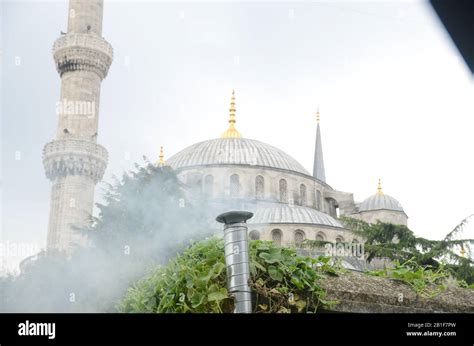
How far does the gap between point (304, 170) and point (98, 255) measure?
1428 centimetres

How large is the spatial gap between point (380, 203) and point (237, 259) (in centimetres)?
1861

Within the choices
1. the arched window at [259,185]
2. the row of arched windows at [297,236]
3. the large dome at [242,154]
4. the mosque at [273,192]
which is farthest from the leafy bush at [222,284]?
the arched window at [259,185]

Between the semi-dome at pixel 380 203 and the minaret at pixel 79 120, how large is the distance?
9962 mm

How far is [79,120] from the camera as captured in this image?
1431 cm

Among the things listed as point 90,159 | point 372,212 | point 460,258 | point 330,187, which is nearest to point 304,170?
point 330,187

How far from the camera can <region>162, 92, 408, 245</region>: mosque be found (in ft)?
59.3

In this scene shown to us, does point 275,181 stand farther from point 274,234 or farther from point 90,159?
point 90,159

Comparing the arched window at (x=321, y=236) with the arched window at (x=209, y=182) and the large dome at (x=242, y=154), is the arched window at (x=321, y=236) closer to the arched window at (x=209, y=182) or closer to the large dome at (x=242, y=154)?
the large dome at (x=242, y=154)

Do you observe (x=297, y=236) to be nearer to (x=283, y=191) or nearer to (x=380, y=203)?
(x=283, y=191)

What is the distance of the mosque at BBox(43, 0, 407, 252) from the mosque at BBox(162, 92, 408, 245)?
31 mm

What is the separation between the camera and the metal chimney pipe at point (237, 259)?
2744 mm

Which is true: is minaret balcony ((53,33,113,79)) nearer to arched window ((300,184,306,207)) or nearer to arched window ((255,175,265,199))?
arched window ((255,175,265,199))

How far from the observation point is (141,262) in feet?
20.5

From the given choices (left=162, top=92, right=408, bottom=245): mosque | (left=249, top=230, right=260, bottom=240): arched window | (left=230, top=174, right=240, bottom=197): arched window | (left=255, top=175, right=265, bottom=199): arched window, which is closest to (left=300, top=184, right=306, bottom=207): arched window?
(left=162, top=92, right=408, bottom=245): mosque
